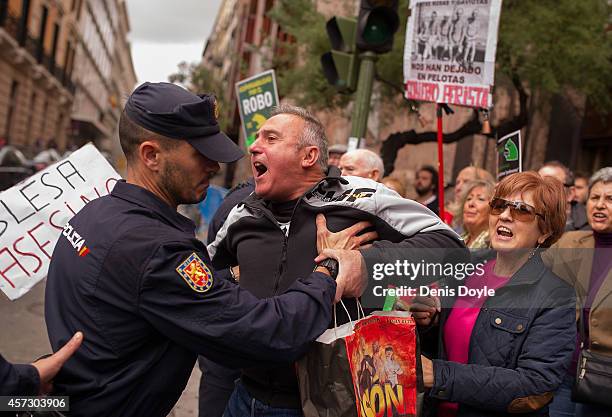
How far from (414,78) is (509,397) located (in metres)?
2.87

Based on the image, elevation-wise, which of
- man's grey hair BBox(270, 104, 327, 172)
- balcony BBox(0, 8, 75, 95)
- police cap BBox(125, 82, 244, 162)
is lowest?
balcony BBox(0, 8, 75, 95)

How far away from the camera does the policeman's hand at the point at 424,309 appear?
98.7 inches

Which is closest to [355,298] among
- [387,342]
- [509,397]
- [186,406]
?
[387,342]

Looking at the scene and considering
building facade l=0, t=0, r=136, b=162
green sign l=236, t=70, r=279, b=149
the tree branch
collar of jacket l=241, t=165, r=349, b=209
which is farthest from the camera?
building facade l=0, t=0, r=136, b=162

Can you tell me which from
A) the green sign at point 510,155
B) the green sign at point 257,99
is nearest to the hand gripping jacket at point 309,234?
the green sign at point 510,155

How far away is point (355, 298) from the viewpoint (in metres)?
2.25

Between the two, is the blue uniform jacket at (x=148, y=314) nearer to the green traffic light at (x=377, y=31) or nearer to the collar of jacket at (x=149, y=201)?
the collar of jacket at (x=149, y=201)

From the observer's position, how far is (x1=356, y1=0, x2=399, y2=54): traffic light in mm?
5527

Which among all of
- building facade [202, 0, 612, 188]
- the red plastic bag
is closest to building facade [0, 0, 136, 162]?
building facade [202, 0, 612, 188]

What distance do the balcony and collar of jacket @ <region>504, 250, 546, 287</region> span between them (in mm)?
31835

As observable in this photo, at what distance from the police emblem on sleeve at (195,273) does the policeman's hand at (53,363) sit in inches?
13.7

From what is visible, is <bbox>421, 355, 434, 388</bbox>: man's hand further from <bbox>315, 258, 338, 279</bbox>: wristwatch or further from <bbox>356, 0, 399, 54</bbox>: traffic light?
<bbox>356, 0, 399, 54</bbox>: traffic light

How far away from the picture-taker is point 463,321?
2533mm

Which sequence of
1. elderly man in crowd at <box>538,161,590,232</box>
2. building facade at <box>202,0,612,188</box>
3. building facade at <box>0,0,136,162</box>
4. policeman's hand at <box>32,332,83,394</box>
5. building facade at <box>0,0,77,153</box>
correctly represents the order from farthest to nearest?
building facade at <box>0,0,136,162</box> → building facade at <box>0,0,77,153</box> → building facade at <box>202,0,612,188</box> → elderly man in crowd at <box>538,161,590,232</box> → policeman's hand at <box>32,332,83,394</box>
